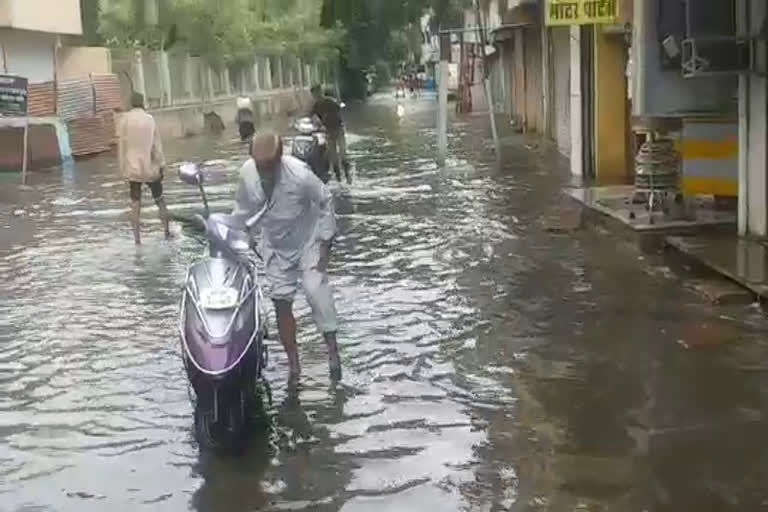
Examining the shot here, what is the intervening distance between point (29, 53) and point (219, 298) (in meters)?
29.9

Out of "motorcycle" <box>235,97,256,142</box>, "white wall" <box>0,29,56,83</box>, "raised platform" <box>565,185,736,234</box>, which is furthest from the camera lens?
"white wall" <box>0,29,56,83</box>

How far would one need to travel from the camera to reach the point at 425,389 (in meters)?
7.89

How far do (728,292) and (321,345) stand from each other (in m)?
3.37

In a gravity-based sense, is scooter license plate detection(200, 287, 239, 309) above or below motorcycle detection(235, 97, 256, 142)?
below

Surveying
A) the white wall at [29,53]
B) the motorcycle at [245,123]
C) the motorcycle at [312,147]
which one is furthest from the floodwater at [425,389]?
the white wall at [29,53]

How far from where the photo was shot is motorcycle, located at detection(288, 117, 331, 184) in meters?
16.8

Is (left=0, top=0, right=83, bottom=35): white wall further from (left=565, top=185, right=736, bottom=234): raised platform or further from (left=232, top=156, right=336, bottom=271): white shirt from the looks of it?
(left=232, top=156, right=336, bottom=271): white shirt

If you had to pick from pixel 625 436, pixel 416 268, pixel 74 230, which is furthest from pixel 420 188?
pixel 625 436

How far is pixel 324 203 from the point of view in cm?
779

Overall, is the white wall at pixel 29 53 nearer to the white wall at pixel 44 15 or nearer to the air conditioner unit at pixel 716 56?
the white wall at pixel 44 15

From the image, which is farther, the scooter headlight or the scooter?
the scooter headlight

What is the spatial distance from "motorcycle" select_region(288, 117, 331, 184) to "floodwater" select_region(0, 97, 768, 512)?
8.85 feet

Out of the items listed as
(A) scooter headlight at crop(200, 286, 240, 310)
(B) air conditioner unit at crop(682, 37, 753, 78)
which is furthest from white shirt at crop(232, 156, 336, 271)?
(B) air conditioner unit at crop(682, 37, 753, 78)

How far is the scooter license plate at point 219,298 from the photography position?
6746 millimetres
